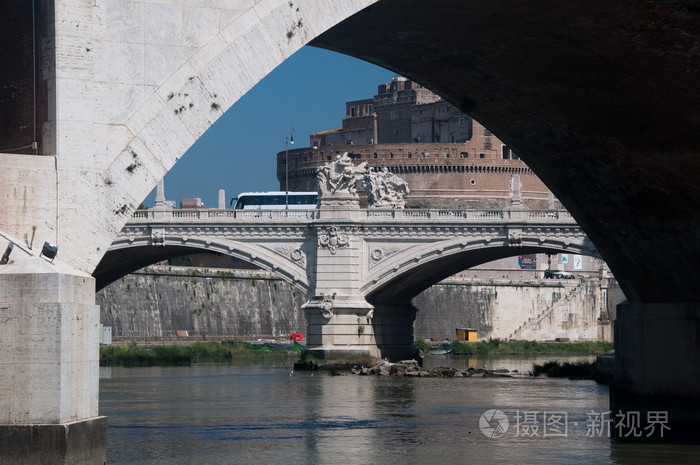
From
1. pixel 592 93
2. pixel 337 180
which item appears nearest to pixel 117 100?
pixel 592 93

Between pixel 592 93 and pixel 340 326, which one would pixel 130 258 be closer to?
pixel 340 326

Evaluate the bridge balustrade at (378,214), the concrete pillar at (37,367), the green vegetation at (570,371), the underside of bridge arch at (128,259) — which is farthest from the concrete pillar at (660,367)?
the underside of bridge arch at (128,259)

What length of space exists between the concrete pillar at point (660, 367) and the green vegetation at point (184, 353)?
2883 centimetres

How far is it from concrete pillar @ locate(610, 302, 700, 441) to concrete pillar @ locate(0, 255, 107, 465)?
1037cm

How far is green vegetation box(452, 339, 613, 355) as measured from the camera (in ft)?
205

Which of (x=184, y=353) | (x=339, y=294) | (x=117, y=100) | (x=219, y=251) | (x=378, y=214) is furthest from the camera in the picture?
(x=184, y=353)

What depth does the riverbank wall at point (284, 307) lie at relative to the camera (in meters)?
55.5

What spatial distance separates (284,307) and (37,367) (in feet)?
178

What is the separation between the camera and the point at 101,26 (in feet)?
32.2

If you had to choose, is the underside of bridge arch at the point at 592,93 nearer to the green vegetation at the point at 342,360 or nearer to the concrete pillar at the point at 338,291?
the green vegetation at the point at 342,360

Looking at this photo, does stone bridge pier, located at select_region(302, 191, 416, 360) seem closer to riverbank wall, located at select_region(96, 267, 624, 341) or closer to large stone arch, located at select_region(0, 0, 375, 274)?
riverbank wall, located at select_region(96, 267, 624, 341)

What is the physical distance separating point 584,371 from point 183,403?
49.9 feet

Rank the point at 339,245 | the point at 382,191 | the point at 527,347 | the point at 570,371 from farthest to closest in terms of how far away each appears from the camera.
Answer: the point at 527,347 < the point at 382,191 < the point at 339,245 < the point at 570,371

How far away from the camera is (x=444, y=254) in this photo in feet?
136
